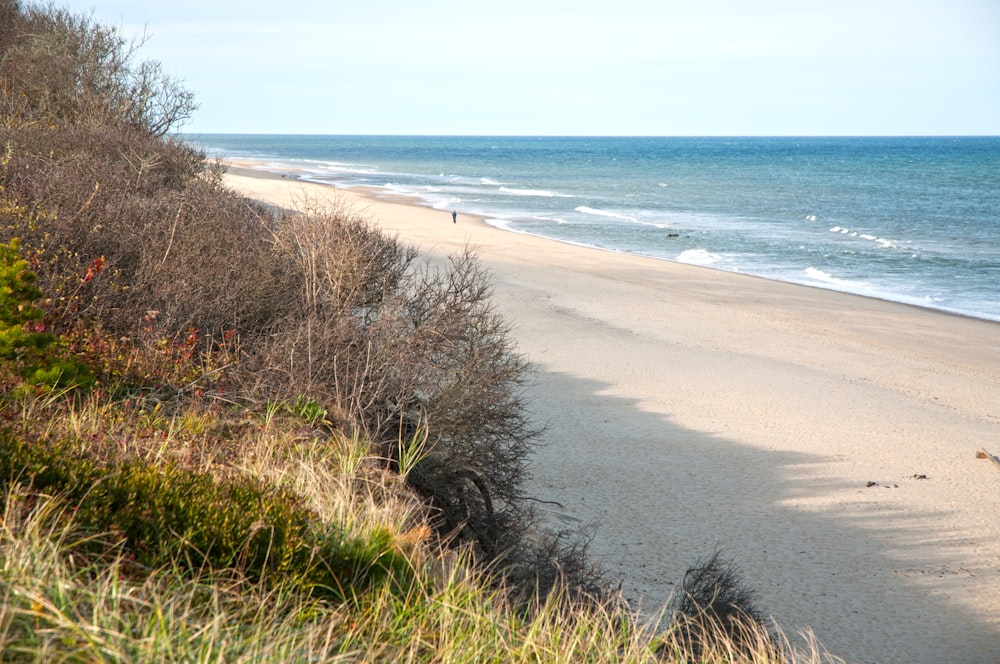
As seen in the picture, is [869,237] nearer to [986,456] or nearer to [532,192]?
[532,192]

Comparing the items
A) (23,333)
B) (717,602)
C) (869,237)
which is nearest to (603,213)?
(869,237)

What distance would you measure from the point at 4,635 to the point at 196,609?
71 cm

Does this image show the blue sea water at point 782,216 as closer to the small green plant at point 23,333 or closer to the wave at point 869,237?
the wave at point 869,237

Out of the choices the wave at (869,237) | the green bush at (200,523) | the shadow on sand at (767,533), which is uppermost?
the green bush at (200,523)

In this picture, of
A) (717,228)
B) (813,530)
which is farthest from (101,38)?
(717,228)

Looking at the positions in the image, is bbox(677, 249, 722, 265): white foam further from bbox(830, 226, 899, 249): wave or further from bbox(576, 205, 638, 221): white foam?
bbox(576, 205, 638, 221): white foam

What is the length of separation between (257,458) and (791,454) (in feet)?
25.5

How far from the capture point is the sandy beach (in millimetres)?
7422

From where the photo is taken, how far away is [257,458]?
206 inches

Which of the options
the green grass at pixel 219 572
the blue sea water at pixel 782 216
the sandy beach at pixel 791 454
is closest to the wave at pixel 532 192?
the blue sea water at pixel 782 216

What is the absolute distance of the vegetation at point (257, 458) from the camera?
11.1 ft

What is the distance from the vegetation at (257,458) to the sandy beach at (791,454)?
36.4 inches

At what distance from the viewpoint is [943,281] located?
26.7 m

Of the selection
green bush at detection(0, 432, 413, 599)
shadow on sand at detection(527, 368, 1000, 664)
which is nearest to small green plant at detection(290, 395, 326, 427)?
green bush at detection(0, 432, 413, 599)
